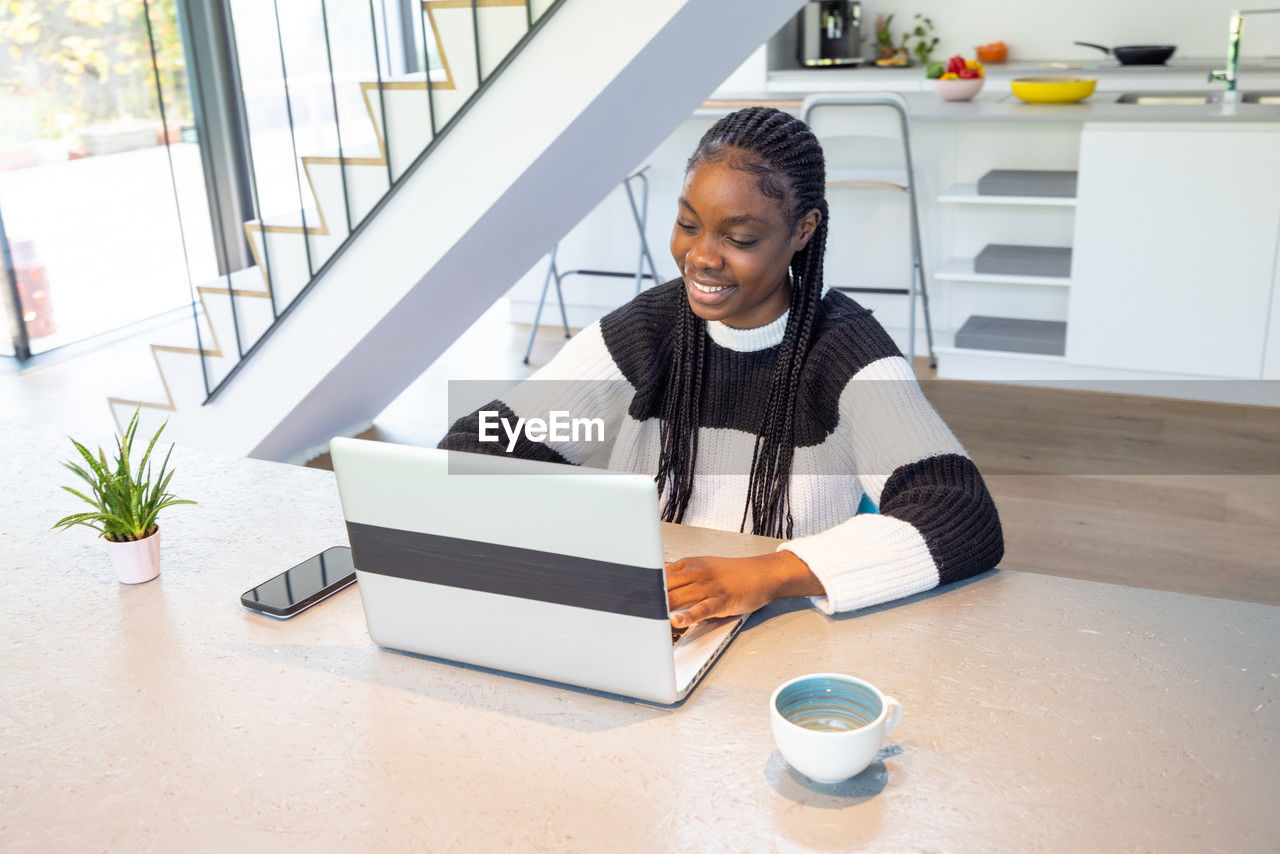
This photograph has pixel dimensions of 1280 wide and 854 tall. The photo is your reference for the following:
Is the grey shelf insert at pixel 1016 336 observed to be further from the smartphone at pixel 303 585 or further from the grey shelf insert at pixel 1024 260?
the smartphone at pixel 303 585

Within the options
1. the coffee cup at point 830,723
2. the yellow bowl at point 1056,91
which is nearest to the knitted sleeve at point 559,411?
the coffee cup at point 830,723

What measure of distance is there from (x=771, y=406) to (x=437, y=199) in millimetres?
1465

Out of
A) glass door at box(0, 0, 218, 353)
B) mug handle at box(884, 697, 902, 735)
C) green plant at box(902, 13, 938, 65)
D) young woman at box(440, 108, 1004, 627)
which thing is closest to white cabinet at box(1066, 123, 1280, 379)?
green plant at box(902, 13, 938, 65)

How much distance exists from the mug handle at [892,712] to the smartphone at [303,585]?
0.59 metres

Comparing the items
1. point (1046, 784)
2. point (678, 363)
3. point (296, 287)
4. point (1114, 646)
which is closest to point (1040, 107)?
point (296, 287)

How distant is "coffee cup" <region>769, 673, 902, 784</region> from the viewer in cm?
89

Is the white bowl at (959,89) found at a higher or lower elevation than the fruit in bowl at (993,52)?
lower

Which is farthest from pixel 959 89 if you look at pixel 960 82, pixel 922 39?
pixel 922 39

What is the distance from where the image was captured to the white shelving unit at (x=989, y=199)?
364 cm

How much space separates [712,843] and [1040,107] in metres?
3.51

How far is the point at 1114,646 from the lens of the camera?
1107 mm

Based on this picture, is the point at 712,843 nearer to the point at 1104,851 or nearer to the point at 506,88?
the point at 1104,851

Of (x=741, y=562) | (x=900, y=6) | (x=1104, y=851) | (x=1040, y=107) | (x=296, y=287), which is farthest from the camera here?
(x=900, y=6)

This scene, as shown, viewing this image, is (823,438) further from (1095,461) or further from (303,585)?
(1095,461)
